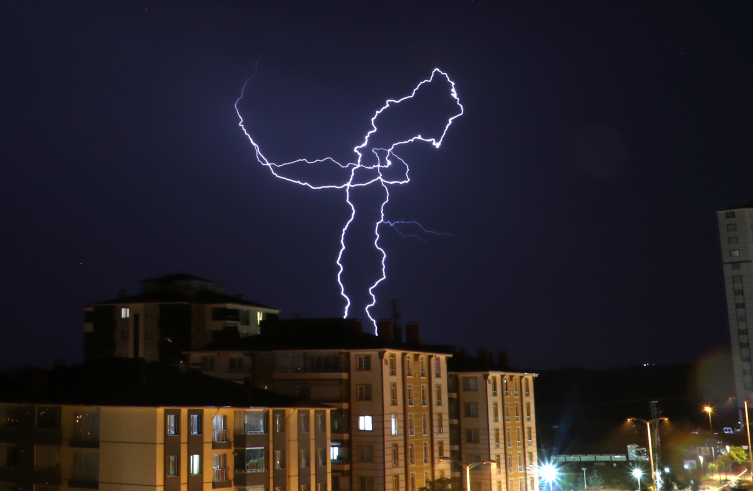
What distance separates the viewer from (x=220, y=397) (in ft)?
125

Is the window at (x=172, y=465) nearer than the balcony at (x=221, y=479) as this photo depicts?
A: Yes

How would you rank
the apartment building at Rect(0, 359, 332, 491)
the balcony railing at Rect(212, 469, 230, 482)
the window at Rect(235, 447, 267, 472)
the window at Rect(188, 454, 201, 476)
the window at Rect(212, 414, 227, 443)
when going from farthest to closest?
1. the window at Rect(235, 447, 267, 472)
2. the window at Rect(212, 414, 227, 443)
3. the balcony railing at Rect(212, 469, 230, 482)
4. the window at Rect(188, 454, 201, 476)
5. the apartment building at Rect(0, 359, 332, 491)

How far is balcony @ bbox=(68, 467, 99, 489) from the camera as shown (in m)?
35.4

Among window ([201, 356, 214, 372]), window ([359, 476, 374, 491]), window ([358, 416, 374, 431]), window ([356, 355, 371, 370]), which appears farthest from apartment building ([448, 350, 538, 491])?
window ([201, 356, 214, 372])

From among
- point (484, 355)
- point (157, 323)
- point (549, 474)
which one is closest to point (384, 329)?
point (484, 355)

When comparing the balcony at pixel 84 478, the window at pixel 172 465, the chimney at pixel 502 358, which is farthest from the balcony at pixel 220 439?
the chimney at pixel 502 358

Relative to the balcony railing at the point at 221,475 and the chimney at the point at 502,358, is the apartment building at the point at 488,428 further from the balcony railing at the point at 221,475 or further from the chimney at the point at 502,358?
the balcony railing at the point at 221,475

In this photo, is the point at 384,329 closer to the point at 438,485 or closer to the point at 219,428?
the point at 438,485

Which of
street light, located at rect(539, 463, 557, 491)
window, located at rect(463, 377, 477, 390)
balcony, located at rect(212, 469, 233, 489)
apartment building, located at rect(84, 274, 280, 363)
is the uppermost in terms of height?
apartment building, located at rect(84, 274, 280, 363)

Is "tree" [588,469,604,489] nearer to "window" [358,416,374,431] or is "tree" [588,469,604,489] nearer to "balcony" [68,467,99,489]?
"window" [358,416,374,431]

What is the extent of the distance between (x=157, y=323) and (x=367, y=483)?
118 ft

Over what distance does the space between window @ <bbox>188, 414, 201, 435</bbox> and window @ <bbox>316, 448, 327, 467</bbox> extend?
8.93 m

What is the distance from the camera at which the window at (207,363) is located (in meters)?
53.7

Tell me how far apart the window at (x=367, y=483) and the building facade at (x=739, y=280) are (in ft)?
248
